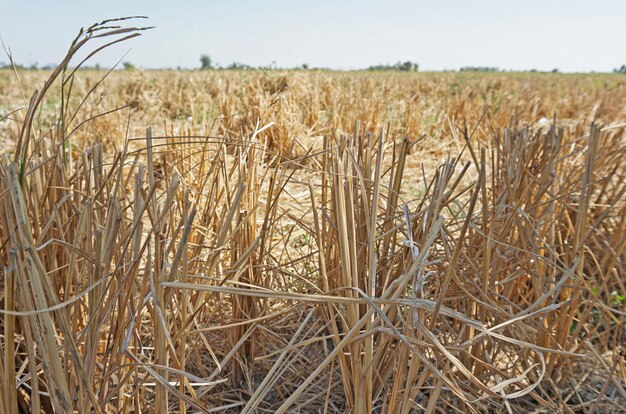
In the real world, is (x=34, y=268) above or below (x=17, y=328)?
above

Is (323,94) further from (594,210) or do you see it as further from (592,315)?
(592,315)

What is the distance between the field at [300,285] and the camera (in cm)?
56

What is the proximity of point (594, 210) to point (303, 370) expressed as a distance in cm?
135

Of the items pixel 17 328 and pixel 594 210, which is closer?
pixel 17 328

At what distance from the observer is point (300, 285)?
1261 mm

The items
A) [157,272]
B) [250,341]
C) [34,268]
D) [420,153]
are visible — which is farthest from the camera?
[420,153]

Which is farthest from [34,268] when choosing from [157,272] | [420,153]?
[420,153]

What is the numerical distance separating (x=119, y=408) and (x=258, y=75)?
500 centimetres

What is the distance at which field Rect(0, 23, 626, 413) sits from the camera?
556mm

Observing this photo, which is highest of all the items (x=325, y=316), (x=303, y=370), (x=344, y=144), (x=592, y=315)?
(x=344, y=144)

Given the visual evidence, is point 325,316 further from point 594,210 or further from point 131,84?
point 131,84

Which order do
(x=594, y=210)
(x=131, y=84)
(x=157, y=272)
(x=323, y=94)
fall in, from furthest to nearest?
(x=131, y=84) < (x=323, y=94) < (x=594, y=210) < (x=157, y=272)

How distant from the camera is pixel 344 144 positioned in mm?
829

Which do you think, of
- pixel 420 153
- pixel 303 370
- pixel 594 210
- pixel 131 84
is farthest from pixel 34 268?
pixel 131 84
